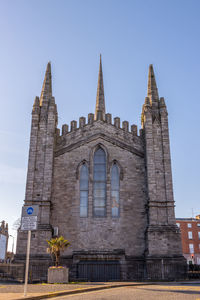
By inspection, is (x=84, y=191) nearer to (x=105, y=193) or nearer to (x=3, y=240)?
(x=105, y=193)

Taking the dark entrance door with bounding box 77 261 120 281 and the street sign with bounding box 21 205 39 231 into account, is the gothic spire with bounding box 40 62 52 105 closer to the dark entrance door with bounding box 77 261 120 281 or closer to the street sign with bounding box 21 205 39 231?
the dark entrance door with bounding box 77 261 120 281

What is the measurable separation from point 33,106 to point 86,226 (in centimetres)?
1153

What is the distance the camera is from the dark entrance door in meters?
22.8

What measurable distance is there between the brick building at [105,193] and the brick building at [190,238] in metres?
42.2

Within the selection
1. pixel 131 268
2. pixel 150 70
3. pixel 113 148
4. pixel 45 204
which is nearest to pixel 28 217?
pixel 45 204

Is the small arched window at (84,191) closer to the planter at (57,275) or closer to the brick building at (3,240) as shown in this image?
the planter at (57,275)

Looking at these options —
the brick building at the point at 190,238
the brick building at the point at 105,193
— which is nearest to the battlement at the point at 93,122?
the brick building at the point at 105,193

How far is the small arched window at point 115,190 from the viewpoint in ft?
83.6

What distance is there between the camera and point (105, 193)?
85.5 feet

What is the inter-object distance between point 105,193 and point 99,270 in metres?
6.01

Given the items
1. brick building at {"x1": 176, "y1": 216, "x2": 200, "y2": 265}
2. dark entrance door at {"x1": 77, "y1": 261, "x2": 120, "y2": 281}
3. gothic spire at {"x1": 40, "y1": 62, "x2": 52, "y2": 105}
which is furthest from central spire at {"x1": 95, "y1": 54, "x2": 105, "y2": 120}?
brick building at {"x1": 176, "y1": 216, "x2": 200, "y2": 265}

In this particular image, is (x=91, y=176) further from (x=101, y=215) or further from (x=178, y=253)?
(x=178, y=253)

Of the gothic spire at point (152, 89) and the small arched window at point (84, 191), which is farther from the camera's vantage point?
the gothic spire at point (152, 89)

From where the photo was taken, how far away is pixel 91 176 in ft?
86.8
